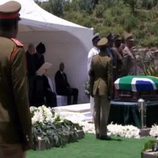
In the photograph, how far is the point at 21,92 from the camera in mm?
3949

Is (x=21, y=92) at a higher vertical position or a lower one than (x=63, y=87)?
higher

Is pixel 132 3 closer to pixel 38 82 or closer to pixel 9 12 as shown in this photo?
pixel 38 82

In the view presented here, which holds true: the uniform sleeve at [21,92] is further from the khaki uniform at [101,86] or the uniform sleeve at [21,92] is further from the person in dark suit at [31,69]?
the person in dark suit at [31,69]

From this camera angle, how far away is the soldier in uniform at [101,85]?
30.7ft

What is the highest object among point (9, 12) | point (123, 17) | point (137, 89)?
point (9, 12)

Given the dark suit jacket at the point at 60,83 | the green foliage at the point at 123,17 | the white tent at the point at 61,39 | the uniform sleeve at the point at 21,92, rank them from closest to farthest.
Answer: the uniform sleeve at the point at 21,92 < the white tent at the point at 61,39 < the dark suit jacket at the point at 60,83 < the green foliage at the point at 123,17

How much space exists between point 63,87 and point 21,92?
1171cm

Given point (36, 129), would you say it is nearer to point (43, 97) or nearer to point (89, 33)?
point (43, 97)

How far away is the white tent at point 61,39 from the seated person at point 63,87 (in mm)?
383

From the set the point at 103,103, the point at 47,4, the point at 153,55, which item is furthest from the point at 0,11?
the point at 47,4

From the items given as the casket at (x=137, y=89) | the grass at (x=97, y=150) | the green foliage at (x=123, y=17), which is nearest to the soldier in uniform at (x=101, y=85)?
the grass at (x=97, y=150)

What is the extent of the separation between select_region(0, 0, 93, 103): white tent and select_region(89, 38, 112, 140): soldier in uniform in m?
5.00

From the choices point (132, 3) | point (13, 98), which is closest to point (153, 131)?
point (13, 98)

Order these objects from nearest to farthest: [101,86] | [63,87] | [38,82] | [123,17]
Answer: [101,86]
[38,82]
[63,87]
[123,17]
